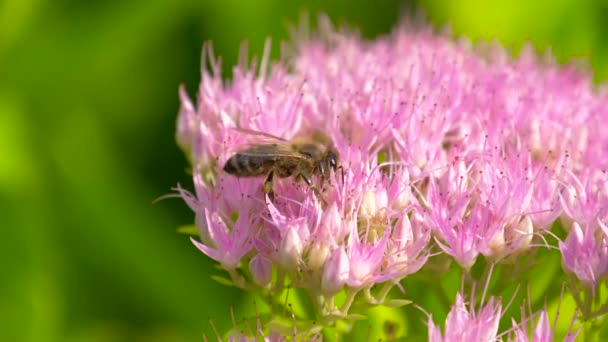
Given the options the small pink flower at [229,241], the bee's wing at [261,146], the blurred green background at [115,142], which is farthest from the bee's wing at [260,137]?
the blurred green background at [115,142]

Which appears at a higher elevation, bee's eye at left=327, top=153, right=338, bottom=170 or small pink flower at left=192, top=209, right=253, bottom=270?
bee's eye at left=327, top=153, right=338, bottom=170

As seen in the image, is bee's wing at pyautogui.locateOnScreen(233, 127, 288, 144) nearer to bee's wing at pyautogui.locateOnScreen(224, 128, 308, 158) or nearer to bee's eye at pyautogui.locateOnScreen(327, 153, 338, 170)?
bee's wing at pyautogui.locateOnScreen(224, 128, 308, 158)

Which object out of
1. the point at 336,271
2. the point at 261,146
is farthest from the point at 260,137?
the point at 336,271

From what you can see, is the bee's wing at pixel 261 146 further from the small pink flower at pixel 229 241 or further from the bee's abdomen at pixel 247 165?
the small pink flower at pixel 229 241

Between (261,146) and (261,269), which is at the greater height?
(261,146)

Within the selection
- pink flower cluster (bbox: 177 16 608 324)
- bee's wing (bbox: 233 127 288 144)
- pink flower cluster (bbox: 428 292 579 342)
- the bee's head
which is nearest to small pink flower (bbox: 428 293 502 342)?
pink flower cluster (bbox: 428 292 579 342)

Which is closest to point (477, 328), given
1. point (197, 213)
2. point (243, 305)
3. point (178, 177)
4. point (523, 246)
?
point (523, 246)

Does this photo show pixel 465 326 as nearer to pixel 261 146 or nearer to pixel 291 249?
pixel 291 249
